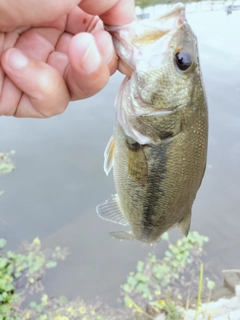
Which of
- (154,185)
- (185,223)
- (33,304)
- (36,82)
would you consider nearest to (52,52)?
(36,82)

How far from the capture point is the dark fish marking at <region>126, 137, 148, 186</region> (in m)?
1.33

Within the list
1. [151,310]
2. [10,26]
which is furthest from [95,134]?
[10,26]

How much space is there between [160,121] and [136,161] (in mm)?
187

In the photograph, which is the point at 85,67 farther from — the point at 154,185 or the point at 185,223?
the point at 185,223

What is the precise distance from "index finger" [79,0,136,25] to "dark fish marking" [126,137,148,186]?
45 centimetres

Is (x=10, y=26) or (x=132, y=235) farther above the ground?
(x=10, y=26)

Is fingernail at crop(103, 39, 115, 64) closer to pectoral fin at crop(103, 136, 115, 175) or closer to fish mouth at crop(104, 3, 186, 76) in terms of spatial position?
fish mouth at crop(104, 3, 186, 76)

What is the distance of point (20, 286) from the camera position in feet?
10.5

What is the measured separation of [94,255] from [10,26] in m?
2.79

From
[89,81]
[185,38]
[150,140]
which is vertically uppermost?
[185,38]

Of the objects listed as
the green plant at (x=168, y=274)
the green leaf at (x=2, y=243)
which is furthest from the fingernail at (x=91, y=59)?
the green leaf at (x=2, y=243)

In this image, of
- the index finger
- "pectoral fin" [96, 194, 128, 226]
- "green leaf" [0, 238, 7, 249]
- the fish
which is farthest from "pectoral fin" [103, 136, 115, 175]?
"green leaf" [0, 238, 7, 249]

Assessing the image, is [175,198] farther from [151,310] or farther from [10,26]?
[151,310]

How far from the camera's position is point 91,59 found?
105 cm
